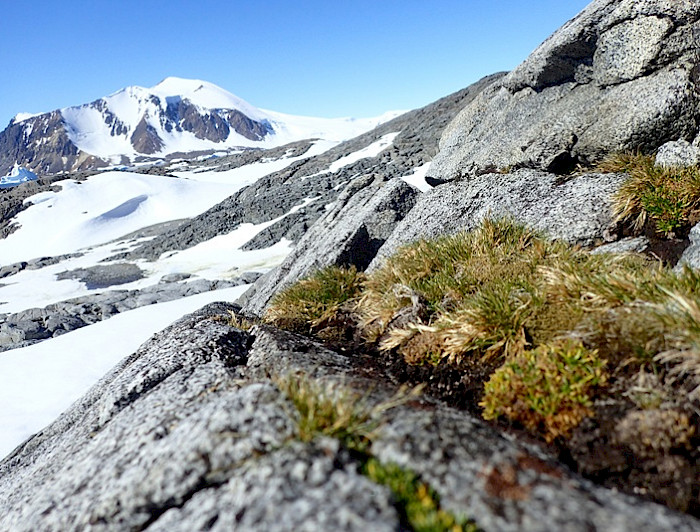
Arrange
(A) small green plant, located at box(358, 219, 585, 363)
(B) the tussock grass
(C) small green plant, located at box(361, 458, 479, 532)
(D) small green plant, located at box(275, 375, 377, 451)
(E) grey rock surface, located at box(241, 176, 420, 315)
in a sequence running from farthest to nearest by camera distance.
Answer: (E) grey rock surface, located at box(241, 176, 420, 315)
(B) the tussock grass
(A) small green plant, located at box(358, 219, 585, 363)
(D) small green plant, located at box(275, 375, 377, 451)
(C) small green plant, located at box(361, 458, 479, 532)

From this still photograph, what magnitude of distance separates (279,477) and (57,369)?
12.3 m

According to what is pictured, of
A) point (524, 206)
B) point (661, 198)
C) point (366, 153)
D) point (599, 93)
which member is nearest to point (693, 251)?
point (661, 198)

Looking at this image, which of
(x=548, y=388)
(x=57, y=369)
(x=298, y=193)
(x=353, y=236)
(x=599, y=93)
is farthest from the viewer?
(x=298, y=193)

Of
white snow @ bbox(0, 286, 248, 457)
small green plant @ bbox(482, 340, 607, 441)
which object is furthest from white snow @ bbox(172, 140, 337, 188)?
small green plant @ bbox(482, 340, 607, 441)

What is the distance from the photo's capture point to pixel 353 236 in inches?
432

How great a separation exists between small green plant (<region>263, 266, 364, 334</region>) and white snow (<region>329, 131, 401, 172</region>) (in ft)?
150

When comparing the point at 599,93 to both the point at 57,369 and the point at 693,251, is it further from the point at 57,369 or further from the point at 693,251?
the point at 57,369

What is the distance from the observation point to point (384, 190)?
41.8 feet

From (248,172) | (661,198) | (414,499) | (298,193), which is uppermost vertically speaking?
(248,172)

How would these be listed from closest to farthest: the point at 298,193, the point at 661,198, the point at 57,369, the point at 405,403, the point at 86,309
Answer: the point at 405,403
the point at 661,198
the point at 57,369
the point at 86,309
the point at 298,193

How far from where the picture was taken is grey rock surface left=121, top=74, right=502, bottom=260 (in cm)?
3900

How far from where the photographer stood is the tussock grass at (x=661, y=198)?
7031mm

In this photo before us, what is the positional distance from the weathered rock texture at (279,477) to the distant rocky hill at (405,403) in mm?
14

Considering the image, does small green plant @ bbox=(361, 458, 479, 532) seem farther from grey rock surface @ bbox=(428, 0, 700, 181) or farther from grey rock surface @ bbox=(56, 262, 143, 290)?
grey rock surface @ bbox=(56, 262, 143, 290)
